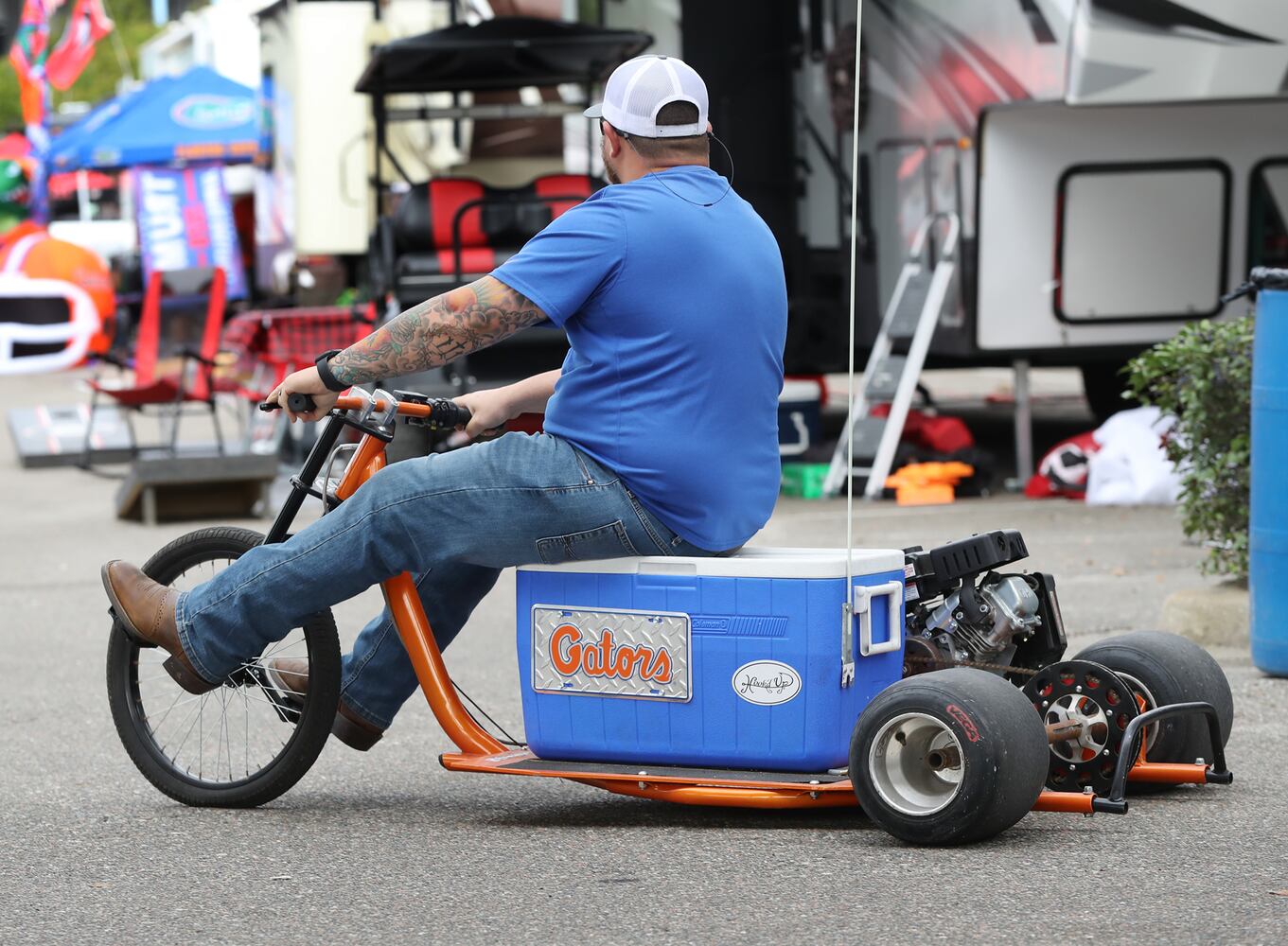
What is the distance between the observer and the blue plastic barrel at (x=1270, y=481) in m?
6.23

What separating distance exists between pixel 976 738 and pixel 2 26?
170 ft

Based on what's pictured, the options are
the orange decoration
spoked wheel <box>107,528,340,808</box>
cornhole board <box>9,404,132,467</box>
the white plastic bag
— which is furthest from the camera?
cornhole board <box>9,404,132,467</box>

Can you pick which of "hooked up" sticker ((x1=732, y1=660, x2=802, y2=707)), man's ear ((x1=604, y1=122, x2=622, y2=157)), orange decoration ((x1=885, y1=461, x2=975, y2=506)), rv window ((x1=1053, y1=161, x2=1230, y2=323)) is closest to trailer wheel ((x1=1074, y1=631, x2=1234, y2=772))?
"hooked up" sticker ((x1=732, y1=660, x2=802, y2=707))

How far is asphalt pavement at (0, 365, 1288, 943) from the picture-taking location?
12.8ft

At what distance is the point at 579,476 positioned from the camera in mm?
4598

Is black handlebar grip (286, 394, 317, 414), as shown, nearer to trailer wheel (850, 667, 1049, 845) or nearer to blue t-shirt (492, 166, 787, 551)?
blue t-shirt (492, 166, 787, 551)

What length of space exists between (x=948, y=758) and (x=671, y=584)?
2.31 feet

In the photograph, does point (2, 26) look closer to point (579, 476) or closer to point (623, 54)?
point (623, 54)

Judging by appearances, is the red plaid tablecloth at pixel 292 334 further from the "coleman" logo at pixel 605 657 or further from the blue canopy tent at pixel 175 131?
the blue canopy tent at pixel 175 131

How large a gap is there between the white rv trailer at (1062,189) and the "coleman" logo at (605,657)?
24.3 ft

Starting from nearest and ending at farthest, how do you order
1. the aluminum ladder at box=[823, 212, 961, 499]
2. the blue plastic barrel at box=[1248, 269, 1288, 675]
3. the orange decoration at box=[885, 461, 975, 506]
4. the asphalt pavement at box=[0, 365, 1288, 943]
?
the asphalt pavement at box=[0, 365, 1288, 943] → the blue plastic barrel at box=[1248, 269, 1288, 675] → the orange decoration at box=[885, 461, 975, 506] → the aluminum ladder at box=[823, 212, 961, 499]

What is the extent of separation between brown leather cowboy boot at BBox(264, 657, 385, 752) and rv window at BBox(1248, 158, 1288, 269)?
8474 mm

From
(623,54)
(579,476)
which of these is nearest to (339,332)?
(623,54)

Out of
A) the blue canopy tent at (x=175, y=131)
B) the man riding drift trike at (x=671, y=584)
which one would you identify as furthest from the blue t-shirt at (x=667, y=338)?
the blue canopy tent at (x=175, y=131)
